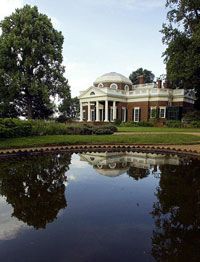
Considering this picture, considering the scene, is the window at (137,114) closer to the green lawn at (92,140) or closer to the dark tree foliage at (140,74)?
the green lawn at (92,140)

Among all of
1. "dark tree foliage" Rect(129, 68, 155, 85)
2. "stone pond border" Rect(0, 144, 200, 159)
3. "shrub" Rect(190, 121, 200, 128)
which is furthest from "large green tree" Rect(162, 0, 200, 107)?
"dark tree foliage" Rect(129, 68, 155, 85)

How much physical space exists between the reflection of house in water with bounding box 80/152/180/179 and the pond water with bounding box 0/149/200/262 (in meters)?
0.08

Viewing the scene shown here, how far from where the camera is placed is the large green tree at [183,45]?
30.9 meters

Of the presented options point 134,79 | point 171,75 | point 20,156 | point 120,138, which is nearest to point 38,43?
point 171,75

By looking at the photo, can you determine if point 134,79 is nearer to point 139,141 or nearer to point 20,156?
point 139,141

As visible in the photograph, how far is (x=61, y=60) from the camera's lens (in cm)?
3803

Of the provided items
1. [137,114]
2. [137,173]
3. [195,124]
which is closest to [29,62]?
[137,114]

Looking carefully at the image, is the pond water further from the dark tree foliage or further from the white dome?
the dark tree foliage

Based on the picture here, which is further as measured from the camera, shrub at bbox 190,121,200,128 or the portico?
the portico

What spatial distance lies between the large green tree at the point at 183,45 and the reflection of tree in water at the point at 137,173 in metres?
21.5

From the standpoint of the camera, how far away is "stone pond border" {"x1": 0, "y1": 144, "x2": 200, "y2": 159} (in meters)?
15.8

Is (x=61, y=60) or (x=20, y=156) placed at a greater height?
(x=61, y=60)

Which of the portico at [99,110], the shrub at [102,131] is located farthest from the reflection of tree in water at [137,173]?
the portico at [99,110]

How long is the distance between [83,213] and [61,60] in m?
33.5
